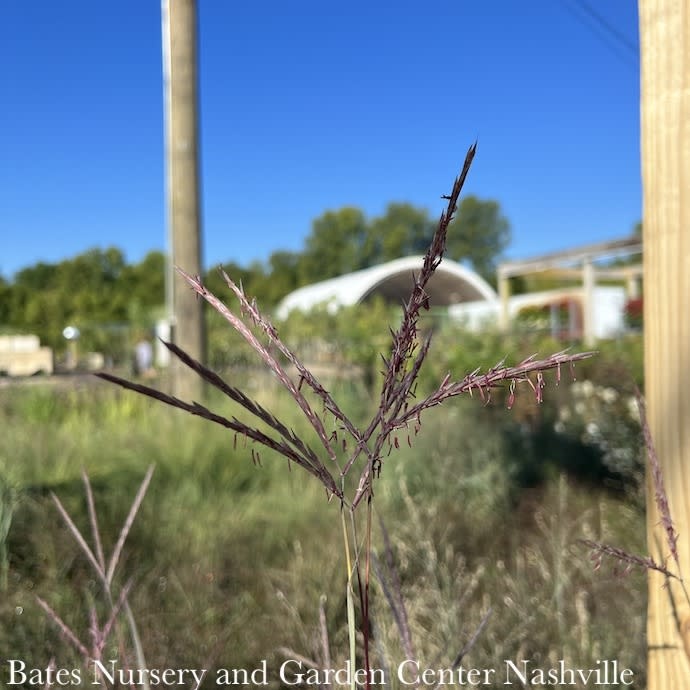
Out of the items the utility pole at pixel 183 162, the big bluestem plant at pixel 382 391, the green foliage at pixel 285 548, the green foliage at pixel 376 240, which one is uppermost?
the green foliage at pixel 376 240

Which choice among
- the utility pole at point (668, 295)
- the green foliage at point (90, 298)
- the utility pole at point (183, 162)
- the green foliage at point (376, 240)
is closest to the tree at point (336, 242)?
the green foliage at point (376, 240)

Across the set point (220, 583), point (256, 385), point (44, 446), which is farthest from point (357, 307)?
point (220, 583)

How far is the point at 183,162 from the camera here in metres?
5.52

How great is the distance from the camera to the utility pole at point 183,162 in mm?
5395

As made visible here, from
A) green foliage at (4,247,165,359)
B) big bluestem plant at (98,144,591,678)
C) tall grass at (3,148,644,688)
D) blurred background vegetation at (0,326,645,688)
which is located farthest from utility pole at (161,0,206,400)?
big bluestem plant at (98,144,591,678)

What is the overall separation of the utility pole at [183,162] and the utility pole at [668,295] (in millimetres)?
4461

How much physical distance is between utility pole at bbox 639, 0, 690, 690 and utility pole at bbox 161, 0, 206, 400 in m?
4.46

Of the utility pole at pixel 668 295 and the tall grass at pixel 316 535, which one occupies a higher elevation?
the utility pole at pixel 668 295

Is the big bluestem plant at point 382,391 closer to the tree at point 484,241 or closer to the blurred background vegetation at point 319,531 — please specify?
the blurred background vegetation at point 319,531

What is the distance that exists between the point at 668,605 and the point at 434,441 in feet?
11.6

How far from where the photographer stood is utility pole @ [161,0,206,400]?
17.7ft

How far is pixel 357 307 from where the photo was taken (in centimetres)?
1297

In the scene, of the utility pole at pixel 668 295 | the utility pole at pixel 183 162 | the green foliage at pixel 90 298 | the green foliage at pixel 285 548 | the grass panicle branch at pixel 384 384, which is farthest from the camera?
the green foliage at pixel 90 298

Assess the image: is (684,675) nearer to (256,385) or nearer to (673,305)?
(673,305)
